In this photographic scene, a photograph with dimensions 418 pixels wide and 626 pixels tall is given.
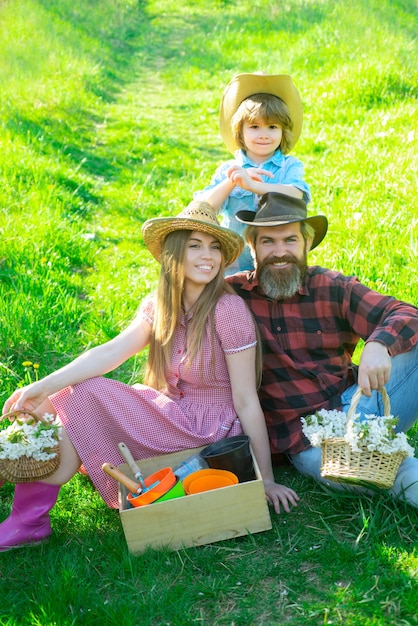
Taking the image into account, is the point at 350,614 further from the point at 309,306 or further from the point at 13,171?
the point at 13,171

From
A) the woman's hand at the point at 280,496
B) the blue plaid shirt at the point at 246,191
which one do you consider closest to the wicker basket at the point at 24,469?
the woman's hand at the point at 280,496

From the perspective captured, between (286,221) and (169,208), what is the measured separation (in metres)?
3.82

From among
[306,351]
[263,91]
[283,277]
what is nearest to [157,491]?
[306,351]

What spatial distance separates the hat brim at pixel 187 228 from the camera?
11.2ft

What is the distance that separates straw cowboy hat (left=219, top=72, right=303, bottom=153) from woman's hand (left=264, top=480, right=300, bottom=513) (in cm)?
202

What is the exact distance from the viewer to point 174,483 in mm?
3168

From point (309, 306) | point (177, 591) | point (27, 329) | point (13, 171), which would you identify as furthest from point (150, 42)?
point (177, 591)

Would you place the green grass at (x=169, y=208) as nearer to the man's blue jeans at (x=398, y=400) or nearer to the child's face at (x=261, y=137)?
the man's blue jeans at (x=398, y=400)

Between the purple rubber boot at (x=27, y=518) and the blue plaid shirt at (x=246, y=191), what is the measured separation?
1.70m

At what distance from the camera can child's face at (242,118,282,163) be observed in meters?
4.16

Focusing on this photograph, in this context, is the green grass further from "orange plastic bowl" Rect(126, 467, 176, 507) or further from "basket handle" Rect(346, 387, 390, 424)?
"basket handle" Rect(346, 387, 390, 424)

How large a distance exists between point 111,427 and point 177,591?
81 cm

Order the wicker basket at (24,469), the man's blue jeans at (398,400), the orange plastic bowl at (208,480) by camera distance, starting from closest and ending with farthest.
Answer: the wicker basket at (24,469), the orange plastic bowl at (208,480), the man's blue jeans at (398,400)

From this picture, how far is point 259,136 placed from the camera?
415cm
